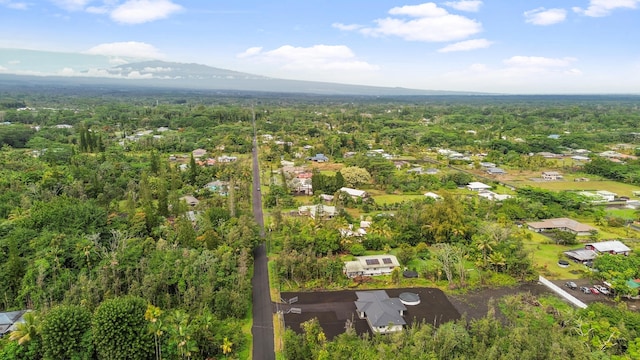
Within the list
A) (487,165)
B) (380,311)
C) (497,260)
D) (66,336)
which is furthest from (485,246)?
(487,165)

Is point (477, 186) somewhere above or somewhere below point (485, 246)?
below

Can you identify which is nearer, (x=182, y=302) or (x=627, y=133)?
(x=182, y=302)

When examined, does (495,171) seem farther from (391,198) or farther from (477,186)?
(391,198)

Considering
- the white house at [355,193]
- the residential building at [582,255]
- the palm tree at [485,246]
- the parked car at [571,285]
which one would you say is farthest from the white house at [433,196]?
the parked car at [571,285]

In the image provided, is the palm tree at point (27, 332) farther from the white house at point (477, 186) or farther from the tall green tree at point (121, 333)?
the white house at point (477, 186)

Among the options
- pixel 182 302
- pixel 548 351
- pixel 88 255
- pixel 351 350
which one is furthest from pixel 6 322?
pixel 548 351

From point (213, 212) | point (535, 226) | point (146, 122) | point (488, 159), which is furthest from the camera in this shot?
point (146, 122)

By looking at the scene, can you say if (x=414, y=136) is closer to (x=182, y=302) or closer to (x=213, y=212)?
(x=213, y=212)
